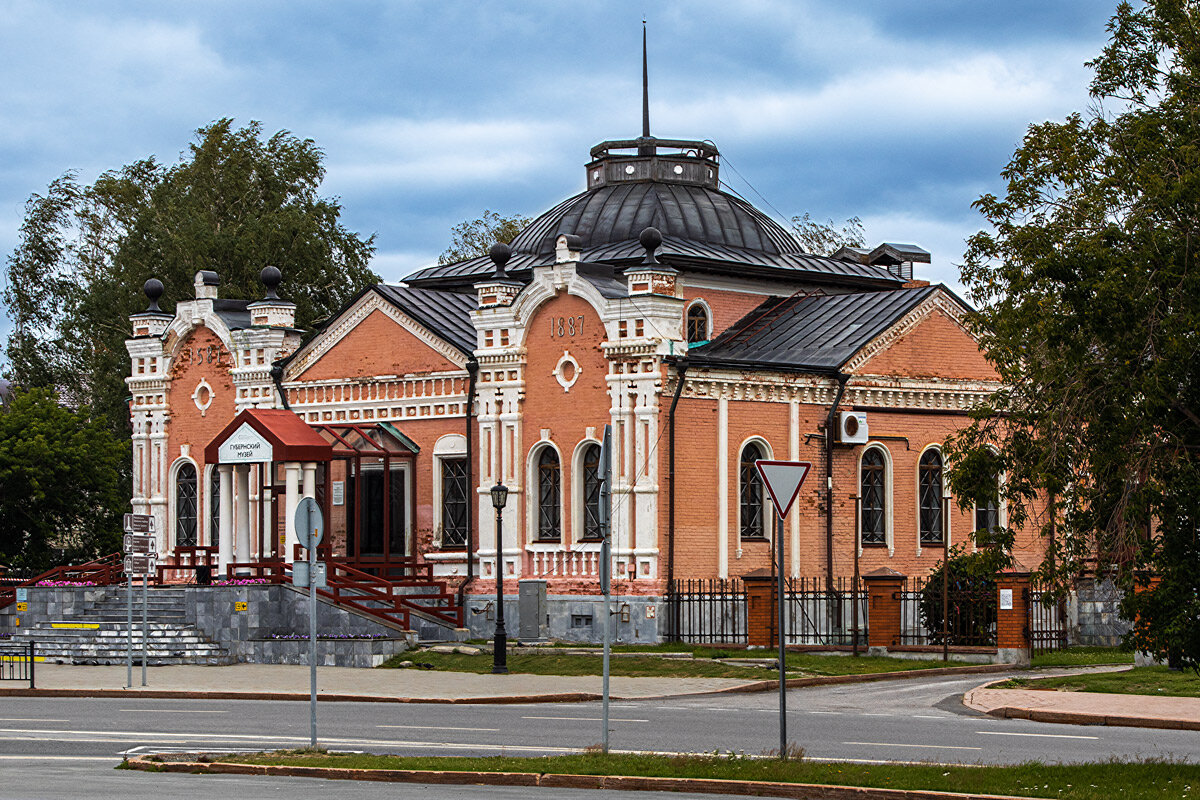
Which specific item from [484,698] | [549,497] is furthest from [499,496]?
[484,698]

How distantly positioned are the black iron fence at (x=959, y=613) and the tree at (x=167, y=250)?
29439mm

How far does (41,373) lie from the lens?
61031mm

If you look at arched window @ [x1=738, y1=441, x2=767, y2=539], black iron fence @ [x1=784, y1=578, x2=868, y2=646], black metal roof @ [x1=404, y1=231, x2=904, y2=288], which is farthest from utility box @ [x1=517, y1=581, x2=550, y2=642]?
black metal roof @ [x1=404, y1=231, x2=904, y2=288]

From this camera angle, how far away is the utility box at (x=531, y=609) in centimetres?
3547

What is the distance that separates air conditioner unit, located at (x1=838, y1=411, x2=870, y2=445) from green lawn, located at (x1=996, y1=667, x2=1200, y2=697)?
10.1m

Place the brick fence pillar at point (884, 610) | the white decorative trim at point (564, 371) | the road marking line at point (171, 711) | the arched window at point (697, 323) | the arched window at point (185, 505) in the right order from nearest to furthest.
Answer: the road marking line at point (171, 711), the brick fence pillar at point (884, 610), the white decorative trim at point (564, 371), the arched window at point (697, 323), the arched window at point (185, 505)

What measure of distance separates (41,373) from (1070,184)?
49478 mm

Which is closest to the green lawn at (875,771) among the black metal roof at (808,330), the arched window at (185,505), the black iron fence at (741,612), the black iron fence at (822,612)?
the black iron fence at (741,612)

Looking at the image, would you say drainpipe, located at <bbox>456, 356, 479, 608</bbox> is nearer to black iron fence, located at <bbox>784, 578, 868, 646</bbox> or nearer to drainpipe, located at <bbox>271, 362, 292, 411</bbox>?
drainpipe, located at <bbox>271, 362, 292, 411</bbox>

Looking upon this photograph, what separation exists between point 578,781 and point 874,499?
2290cm

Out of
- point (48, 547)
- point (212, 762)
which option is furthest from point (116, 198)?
point (212, 762)

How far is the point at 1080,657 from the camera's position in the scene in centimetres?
3262

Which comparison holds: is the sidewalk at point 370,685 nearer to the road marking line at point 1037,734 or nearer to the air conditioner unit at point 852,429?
the road marking line at point 1037,734

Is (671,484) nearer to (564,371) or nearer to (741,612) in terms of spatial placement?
(741,612)
